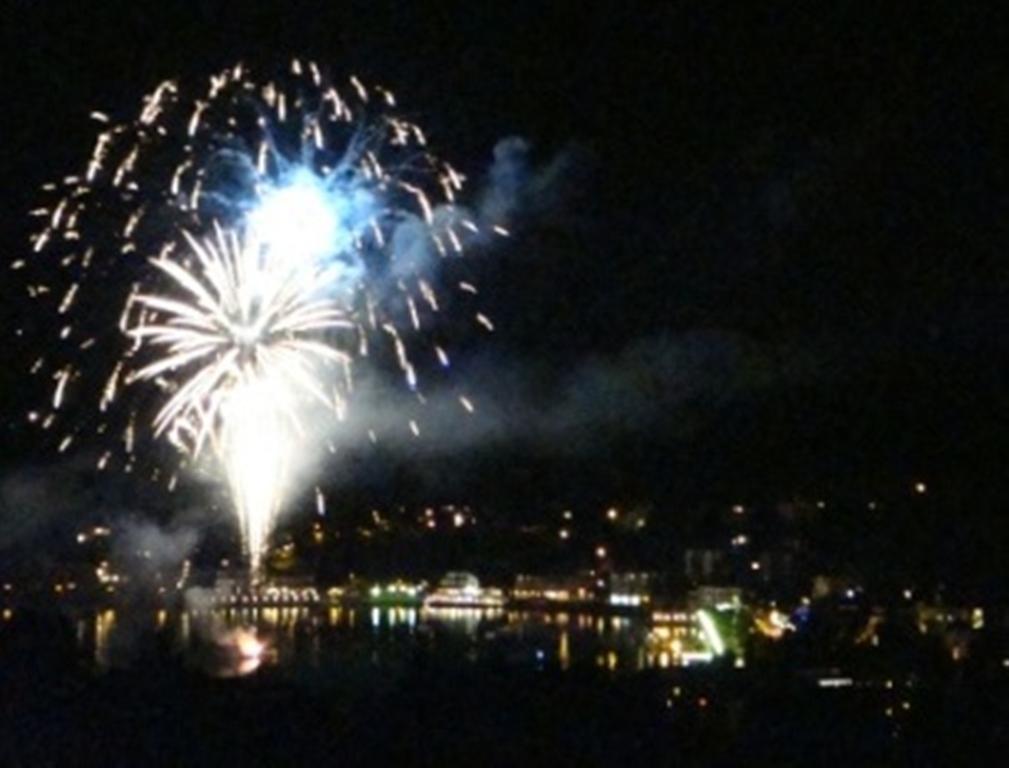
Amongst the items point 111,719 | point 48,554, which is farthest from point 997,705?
point 48,554

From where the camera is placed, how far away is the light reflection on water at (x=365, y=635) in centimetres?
2502

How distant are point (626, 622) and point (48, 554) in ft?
38.4

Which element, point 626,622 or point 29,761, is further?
point 626,622

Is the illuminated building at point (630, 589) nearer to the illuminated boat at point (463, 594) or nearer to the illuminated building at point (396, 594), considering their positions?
the illuminated boat at point (463, 594)

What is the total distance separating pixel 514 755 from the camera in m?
10.6

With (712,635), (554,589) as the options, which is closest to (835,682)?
(712,635)

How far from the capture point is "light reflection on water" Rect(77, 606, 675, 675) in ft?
82.1

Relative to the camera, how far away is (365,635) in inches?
1256

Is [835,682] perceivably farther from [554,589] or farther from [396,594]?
[396,594]

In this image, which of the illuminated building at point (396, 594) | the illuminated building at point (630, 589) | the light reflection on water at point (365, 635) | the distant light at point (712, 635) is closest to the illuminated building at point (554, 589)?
the illuminated building at point (630, 589)

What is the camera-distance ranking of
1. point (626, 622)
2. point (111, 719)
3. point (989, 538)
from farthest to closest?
point (626, 622), point (989, 538), point (111, 719)

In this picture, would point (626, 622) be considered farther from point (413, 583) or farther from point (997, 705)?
point (997, 705)

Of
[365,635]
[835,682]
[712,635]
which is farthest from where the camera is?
[365,635]

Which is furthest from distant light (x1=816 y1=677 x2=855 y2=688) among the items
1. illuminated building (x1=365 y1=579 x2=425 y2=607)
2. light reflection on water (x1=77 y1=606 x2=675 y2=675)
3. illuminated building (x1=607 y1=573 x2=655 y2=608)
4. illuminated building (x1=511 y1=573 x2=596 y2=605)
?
illuminated building (x1=365 y1=579 x2=425 y2=607)
